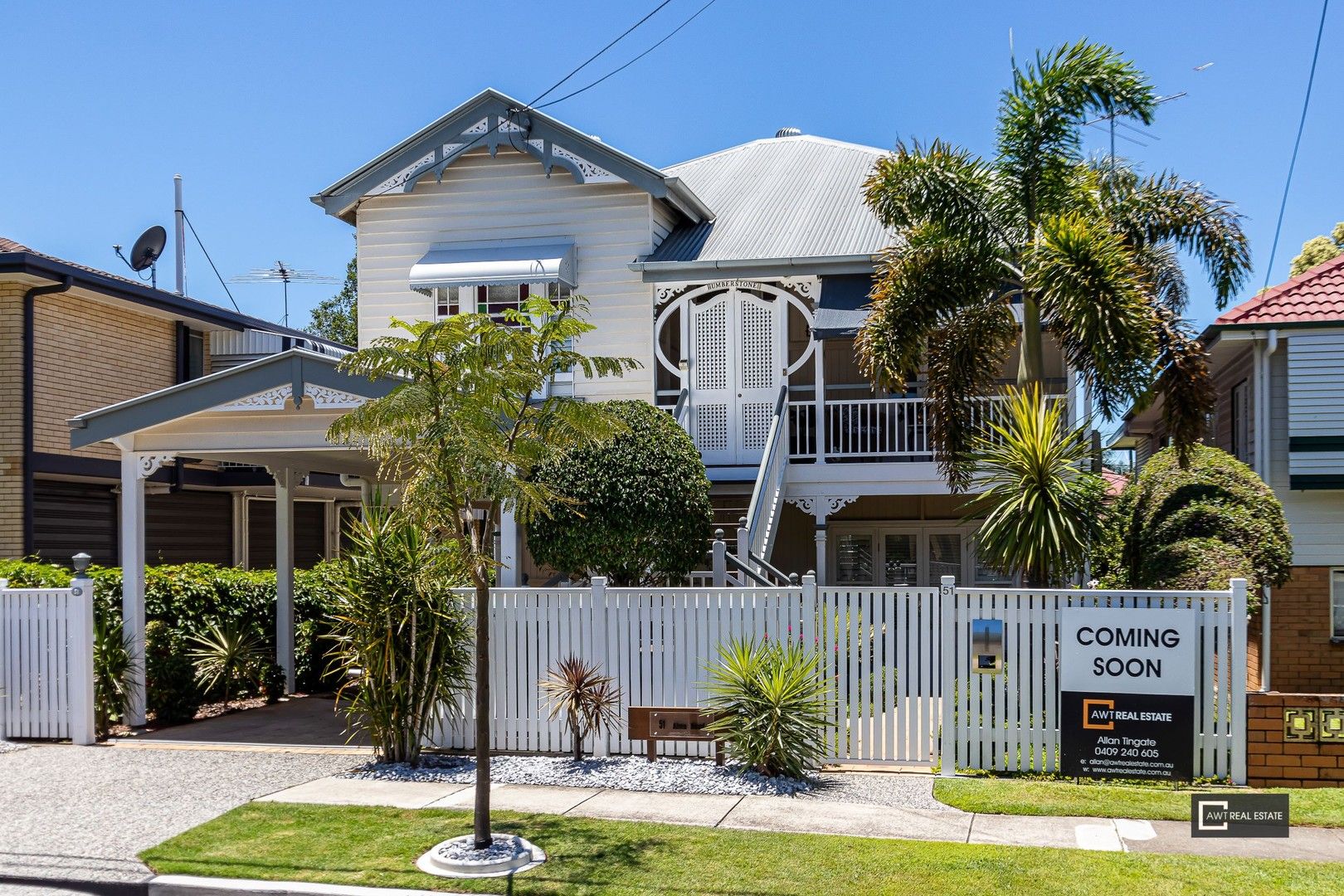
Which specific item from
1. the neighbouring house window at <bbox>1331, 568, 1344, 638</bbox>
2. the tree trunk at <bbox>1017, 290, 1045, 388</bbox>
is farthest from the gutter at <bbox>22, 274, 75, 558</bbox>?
the neighbouring house window at <bbox>1331, 568, 1344, 638</bbox>

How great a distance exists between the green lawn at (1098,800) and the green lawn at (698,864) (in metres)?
1.20

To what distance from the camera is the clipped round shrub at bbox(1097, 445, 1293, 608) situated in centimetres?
1262

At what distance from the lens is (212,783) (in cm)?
1065

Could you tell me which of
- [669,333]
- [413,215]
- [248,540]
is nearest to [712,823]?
[669,333]

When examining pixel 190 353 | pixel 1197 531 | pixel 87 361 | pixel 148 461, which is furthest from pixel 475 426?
pixel 190 353

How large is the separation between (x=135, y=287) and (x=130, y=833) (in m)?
14.4

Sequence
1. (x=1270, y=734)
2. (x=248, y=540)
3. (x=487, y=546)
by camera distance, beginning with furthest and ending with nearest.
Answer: (x=248, y=540) → (x=1270, y=734) → (x=487, y=546)

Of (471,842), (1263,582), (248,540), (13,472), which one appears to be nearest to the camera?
(471,842)

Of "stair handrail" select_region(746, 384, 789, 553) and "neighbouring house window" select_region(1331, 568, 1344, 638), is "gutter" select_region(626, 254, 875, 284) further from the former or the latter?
"neighbouring house window" select_region(1331, 568, 1344, 638)

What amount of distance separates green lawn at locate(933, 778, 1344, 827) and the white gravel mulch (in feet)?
4.70

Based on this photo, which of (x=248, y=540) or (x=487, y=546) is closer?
(x=487, y=546)

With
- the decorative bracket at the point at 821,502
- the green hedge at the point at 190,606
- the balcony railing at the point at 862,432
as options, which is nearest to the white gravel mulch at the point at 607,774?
the green hedge at the point at 190,606

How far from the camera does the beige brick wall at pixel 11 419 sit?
18.8m

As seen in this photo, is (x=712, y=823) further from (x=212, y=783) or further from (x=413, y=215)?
(x=413, y=215)
